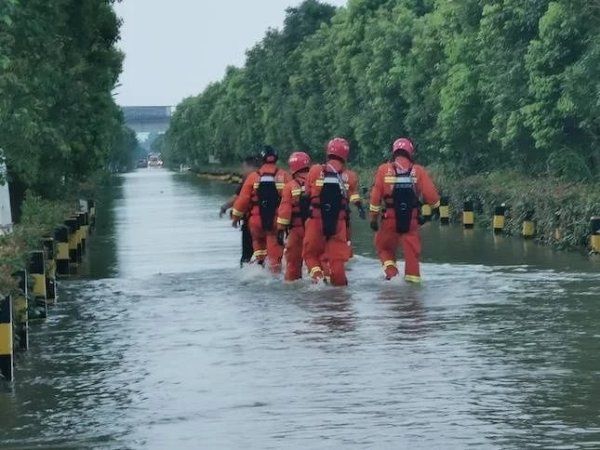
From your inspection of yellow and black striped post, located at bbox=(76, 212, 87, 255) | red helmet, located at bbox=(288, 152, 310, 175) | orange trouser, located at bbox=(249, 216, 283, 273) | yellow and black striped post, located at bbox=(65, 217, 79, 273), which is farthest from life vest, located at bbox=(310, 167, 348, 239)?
yellow and black striped post, located at bbox=(76, 212, 87, 255)

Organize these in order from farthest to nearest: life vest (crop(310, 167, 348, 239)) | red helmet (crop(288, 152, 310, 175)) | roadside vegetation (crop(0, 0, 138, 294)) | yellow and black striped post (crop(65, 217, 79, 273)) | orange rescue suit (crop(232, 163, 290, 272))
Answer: yellow and black striped post (crop(65, 217, 79, 273))
orange rescue suit (crop(232, 163, 290, 272))
red helmet (crop(288, 152, 310, 175))
life vest (crop(310, 167, 348, 239))
roadside vegetation (crop(0, 0, 138, 294))

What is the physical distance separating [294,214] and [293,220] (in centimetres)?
13

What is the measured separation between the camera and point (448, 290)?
65.7 ft

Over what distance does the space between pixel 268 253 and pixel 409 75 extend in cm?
3072

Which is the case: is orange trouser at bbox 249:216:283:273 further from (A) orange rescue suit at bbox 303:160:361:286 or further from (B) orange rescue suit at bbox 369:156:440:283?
(B) orange rescue suit at bbox 369:156:440:283

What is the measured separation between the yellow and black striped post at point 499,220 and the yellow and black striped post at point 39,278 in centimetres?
1711

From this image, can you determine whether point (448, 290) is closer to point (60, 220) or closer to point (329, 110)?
point (60, 220)

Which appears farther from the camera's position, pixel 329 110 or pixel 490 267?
pixel 329 110

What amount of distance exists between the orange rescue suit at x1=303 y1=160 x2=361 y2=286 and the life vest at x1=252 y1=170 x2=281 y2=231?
207 centimetres

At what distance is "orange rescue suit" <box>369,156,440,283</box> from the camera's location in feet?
68.8

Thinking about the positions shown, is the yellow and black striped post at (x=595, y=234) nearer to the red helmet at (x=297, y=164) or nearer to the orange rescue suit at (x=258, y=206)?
the orange rescue suit at (x=258, y=206)

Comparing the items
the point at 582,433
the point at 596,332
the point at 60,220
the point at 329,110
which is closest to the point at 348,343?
the point at 596,332

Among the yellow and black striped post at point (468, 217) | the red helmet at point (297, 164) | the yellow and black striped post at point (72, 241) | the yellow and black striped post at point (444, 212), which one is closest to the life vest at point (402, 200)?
the red helmet at point (297, 164)

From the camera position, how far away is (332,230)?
20781 millimetres
